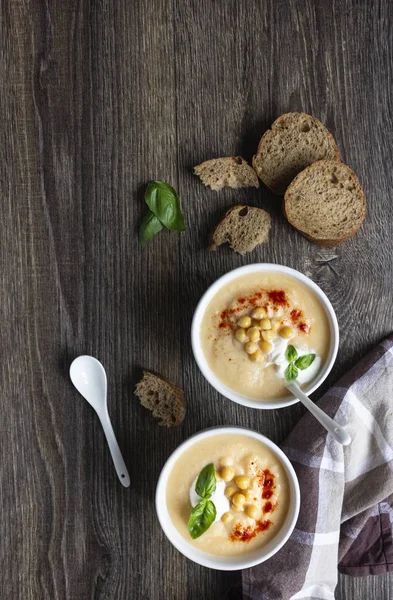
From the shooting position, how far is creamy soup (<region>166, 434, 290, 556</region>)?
1.78m

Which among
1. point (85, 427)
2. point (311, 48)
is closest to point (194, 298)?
point (85, 427)

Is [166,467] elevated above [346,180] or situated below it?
below

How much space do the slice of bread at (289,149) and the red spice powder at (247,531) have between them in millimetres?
949

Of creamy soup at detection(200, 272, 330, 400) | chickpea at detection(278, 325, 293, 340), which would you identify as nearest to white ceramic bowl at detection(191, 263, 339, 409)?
creamy soup at detection(200, 272, 330, 400)

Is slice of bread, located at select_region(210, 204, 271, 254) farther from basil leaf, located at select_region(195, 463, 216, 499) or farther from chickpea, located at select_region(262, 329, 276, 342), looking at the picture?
basil leaf, located at select_region(195, 463, 216, 499)

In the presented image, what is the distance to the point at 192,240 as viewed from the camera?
2.06 meters

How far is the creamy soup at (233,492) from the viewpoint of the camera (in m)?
1.78

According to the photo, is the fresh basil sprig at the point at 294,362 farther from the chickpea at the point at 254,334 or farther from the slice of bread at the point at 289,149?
the slice of bread at the point at 289,149

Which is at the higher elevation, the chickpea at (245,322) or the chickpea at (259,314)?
the chickpea at (259,314)

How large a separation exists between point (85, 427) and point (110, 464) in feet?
0.44

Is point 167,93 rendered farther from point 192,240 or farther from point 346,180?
point 346,180

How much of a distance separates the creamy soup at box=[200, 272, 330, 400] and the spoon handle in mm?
397

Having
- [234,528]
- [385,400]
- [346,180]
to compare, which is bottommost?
[234,528]

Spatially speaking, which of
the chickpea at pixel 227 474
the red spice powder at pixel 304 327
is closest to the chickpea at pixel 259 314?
the red spice powder at pixel 304 327
